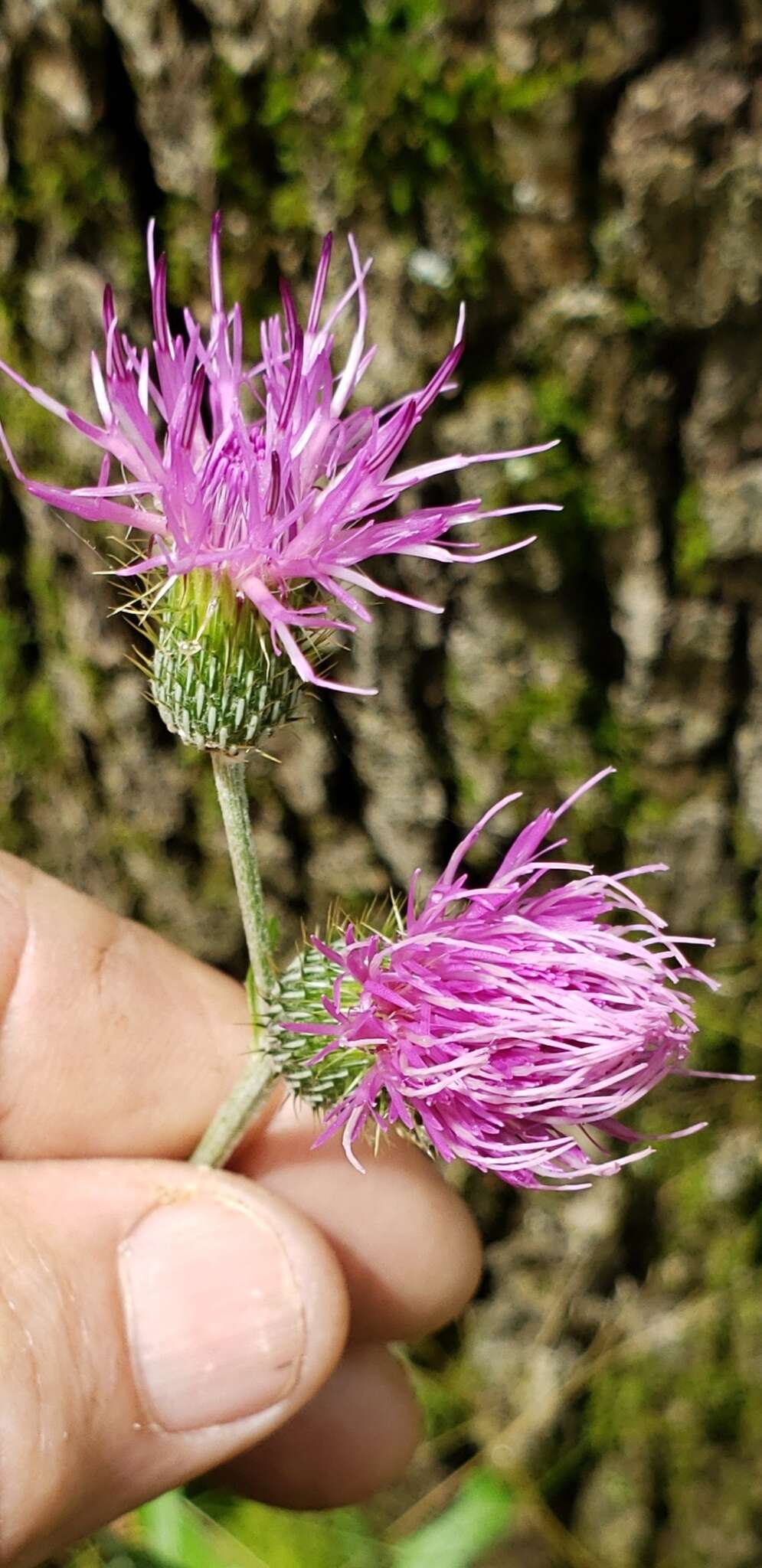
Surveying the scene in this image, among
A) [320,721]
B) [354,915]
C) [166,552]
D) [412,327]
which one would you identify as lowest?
[354,915]

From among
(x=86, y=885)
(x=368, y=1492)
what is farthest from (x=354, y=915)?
(x=368, y=1492)

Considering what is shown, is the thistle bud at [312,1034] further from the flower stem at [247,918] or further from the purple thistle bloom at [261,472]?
the purple thistle bloom at [261,472]

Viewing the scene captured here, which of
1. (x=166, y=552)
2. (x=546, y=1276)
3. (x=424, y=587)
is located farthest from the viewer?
(x=546, y=1276)

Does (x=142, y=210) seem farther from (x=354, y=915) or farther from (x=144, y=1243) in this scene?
(x=144, y=1243)

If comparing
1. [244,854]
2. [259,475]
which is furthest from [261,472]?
[244,854]

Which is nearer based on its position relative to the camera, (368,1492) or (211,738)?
(211,738)

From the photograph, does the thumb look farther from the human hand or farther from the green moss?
the green moss
